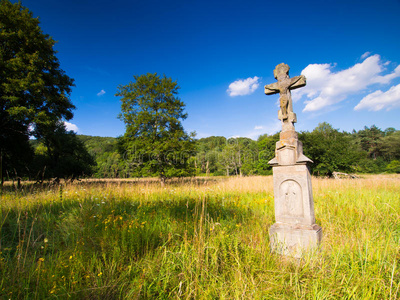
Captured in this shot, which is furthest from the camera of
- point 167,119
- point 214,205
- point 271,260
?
point 167,119

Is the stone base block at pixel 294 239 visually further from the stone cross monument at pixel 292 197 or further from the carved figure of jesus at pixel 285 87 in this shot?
the carved figure of jesus at pixel 285 87

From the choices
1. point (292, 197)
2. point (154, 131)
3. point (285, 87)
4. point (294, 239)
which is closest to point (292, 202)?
point (292, 197)

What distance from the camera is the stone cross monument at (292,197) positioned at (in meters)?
2.88

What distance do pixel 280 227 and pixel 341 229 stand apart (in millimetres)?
1359

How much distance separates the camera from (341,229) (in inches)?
134

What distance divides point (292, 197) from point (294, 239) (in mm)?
688

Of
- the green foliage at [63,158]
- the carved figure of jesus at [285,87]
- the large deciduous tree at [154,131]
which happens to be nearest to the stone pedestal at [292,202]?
the carved figure of jesus at [285,87]

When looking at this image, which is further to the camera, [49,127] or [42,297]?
[49,127]

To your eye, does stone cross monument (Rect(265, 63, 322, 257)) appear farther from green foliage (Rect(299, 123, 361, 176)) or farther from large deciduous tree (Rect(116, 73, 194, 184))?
green foliage (Rect(299, 123, 361, 176))

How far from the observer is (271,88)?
148 inches

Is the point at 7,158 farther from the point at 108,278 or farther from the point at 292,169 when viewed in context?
the point at 292,169

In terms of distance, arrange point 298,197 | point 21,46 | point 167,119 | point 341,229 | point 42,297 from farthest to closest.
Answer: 1. point 167,119
2. point 21,46
3. point 341,229
4. point 298,197
5. point 42,297

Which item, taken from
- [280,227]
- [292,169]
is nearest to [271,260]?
[280,227]

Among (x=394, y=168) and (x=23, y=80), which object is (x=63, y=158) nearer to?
(x=23, y=80)
